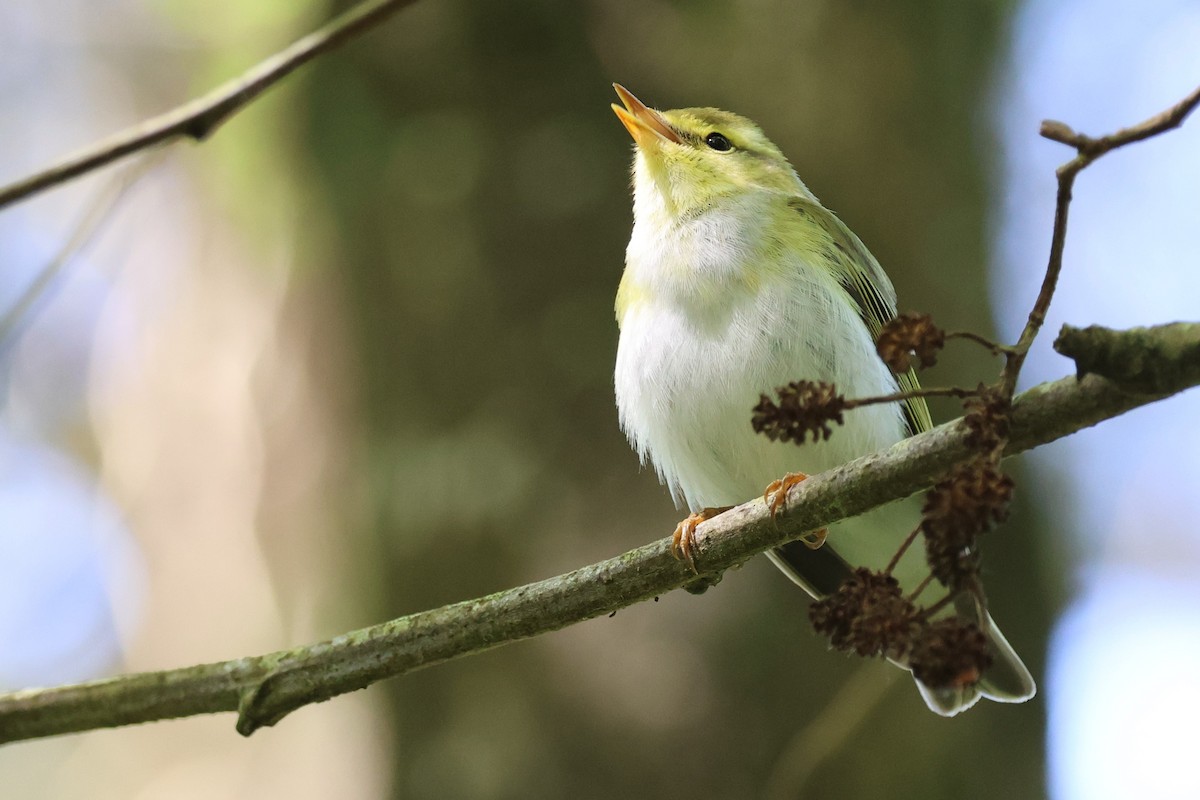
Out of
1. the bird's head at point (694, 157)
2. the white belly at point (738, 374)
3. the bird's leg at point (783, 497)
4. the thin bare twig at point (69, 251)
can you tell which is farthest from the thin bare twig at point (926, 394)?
the bird's head at point (694, 157)

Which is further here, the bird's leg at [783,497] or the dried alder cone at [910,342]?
the bird's leg at [783,497]

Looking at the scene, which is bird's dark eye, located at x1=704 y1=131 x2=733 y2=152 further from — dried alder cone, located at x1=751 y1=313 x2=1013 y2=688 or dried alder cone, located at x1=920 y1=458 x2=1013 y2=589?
dried alder cone, located at x1=920 y1=458 x2=1013 y2=589

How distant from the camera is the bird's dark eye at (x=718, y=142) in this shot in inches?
121

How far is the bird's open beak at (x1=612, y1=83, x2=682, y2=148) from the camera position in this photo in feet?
9.52

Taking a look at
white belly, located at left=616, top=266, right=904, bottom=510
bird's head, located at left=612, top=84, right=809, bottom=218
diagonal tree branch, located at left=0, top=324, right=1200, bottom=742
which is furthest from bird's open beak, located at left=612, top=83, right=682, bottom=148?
diagonal tree branch, located at left=0, top=324, right=1200, bottom=742

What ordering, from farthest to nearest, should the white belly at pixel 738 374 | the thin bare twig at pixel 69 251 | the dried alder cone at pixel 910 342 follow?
the white belly at pixel 738 374 < the thin bare twig at pixel 69 251 < the dried alder cone at pixel 910 342

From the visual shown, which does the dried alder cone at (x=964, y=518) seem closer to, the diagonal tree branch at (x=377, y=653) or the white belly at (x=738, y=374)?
the diagonal tree branch at (x=377, y=653)

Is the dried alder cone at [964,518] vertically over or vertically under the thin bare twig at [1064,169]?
under

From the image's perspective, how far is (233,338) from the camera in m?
4.41

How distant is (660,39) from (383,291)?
3.82ft

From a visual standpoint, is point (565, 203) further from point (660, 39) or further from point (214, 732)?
point (214, 732)

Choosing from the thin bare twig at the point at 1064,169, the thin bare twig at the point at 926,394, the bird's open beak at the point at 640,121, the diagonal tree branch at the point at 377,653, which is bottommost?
the diagonal tree branch at the point at 377,653

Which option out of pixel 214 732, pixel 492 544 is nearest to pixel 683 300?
pixel 492 544

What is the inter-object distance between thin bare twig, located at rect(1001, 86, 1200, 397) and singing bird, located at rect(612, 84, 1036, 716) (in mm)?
1337
